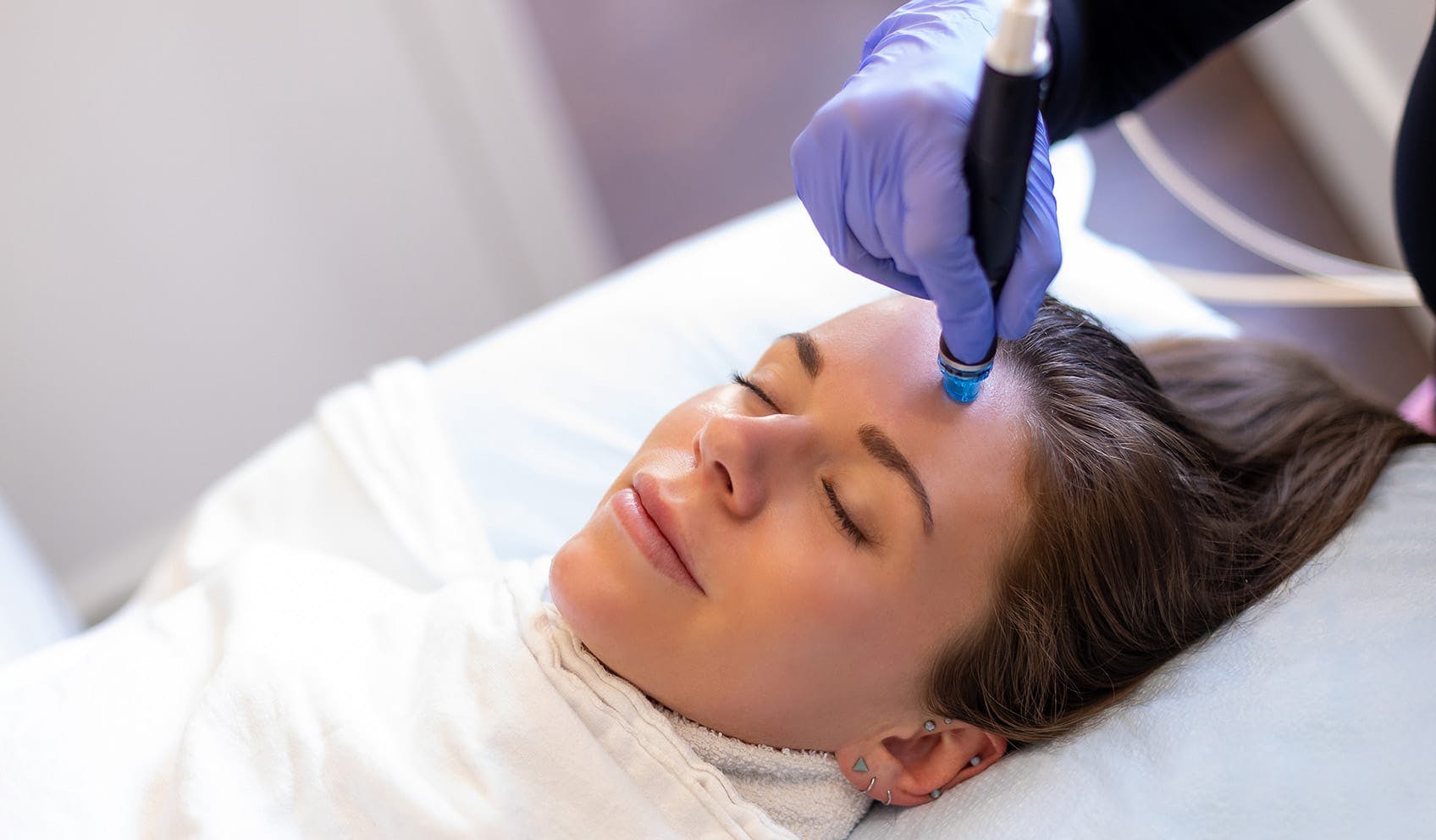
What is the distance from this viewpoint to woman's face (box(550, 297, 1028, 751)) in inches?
37.3

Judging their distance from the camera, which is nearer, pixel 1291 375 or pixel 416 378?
pixel 1291 375

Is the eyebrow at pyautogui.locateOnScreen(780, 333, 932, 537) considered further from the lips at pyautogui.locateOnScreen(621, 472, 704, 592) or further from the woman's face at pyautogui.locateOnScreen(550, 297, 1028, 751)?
the lips at pyautogui.locateOnScreen(621, 472, 704, 592)

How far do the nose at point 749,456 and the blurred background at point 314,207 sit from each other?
853 millimetres

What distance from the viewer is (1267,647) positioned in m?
A: 1.07

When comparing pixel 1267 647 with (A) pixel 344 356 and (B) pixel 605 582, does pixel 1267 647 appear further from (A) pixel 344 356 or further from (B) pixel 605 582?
(A) pixel 344 356

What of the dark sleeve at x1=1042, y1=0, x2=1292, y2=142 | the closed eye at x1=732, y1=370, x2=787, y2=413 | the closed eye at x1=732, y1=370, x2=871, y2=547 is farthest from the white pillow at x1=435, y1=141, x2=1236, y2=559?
the closed eye at x1=732, y1=370, x2=871, y2=547

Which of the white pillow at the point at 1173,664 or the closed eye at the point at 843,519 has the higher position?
the closed eye at the point at 843,519

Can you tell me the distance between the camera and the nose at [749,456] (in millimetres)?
942

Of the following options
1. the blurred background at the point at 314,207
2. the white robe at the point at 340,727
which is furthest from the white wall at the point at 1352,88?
the white robe at the point at 340,727

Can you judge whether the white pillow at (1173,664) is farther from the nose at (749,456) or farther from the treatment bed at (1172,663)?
the nose at (749,456)

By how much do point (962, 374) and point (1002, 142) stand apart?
21 cm

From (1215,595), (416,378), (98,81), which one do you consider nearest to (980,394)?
(1215,595)

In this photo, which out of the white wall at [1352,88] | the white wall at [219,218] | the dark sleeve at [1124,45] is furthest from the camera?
the white wall at [1352,88]

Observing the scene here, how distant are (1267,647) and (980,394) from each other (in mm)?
383
